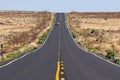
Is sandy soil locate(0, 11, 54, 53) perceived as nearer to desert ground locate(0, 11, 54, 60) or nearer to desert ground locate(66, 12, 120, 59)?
desert ground locate(0, 11, 54, 60)

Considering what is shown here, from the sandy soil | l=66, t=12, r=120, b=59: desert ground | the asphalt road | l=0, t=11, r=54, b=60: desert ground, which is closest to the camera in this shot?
the asphalt road

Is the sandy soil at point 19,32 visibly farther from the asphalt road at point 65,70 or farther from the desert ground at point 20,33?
the asphalt road at point 65,70

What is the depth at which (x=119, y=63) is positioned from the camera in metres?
25.9

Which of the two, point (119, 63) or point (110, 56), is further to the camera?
point (110, 56)

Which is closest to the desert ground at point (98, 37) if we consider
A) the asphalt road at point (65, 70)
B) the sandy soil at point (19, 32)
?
the sandy soil at point (19, 32)

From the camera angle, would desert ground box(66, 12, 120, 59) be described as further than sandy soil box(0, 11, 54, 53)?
No

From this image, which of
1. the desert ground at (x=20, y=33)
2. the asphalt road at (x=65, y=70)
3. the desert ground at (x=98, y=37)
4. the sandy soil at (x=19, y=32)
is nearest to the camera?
the asphalt road at (x=65, y=70)

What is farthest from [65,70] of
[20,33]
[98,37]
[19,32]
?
[19,32]

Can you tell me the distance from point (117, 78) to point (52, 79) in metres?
2.81

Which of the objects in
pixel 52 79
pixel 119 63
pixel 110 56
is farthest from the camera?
pixel 110 56

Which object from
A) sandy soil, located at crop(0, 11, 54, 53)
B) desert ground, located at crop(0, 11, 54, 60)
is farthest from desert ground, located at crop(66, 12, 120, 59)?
sandy soil, located at crop(0, 11, 54, 53)

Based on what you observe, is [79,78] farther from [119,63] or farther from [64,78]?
[119,63]

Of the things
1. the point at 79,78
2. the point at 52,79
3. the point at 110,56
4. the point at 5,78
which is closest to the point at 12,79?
the point at 5,78

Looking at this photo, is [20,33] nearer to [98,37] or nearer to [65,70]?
[98,37]
